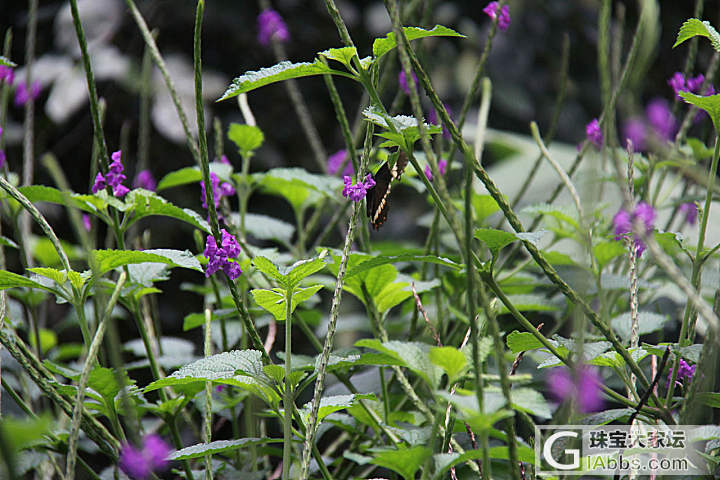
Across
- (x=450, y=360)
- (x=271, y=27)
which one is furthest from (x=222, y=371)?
(x=271, y=27)

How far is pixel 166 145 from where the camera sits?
1.96 metres

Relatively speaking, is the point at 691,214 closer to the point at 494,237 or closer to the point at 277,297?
the point at 494,237

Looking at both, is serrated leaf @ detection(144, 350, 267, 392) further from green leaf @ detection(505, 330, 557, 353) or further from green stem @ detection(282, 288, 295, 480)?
green leaf @ detection(505, 330, 557, 353)

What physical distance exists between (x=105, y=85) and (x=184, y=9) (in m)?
0.42

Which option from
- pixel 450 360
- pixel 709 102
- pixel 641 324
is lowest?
pixel 641 324

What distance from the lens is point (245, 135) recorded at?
0.74m

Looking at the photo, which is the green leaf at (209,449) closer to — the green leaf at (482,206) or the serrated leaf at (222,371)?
the serrated leaf at (222,371)

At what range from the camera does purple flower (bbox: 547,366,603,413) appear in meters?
0.33

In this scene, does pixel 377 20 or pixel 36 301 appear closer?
pixel 36 301

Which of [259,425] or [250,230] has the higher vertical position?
[250,230]

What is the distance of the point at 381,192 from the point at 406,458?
0.19 meters

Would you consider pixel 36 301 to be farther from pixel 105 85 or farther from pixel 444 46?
pixel 444 46

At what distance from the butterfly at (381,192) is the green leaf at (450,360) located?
148 millimetres

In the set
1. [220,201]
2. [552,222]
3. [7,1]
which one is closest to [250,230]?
[220,201]
